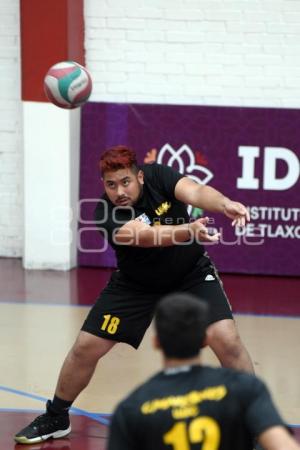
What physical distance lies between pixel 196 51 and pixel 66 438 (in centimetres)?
559

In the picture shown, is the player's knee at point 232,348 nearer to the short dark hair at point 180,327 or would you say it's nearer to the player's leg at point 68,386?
the player's leg at point 68,386

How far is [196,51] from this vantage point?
1034 centimetres

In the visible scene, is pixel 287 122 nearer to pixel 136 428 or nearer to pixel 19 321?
pixel 19 321

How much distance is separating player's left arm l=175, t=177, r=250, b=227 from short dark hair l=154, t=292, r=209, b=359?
1.94 metres

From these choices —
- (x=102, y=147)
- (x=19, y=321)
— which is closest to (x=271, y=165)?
(x=102, y=147)

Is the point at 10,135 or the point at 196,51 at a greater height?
the point at 196,51

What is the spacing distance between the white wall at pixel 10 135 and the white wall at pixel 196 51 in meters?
0.91

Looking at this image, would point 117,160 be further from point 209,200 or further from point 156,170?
point 209,200

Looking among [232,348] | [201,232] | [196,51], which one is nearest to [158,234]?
[201,232]

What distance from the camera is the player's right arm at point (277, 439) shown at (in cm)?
317

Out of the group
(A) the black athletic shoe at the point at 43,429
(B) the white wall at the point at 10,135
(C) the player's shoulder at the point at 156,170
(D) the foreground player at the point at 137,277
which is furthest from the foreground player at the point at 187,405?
(B) the white wall at the point at 10,135

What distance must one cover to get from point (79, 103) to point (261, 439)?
4617 mm

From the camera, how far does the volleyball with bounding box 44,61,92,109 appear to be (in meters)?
7.27

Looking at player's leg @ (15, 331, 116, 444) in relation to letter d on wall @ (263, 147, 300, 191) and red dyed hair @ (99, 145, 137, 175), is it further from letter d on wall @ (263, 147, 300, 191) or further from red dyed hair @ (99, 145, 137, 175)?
letter d on wall @ (263, 147, 300, 191)
